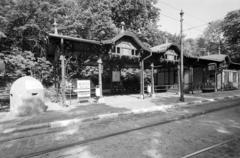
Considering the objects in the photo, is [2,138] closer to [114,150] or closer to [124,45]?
[114,150]

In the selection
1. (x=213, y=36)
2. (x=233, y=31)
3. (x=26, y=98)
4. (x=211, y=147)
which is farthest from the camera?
(x=213, y=36)

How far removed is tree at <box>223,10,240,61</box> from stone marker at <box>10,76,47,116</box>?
35.2 m

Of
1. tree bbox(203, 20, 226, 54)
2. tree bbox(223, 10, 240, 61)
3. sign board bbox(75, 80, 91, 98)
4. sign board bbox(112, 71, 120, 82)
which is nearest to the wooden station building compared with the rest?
sign board bbox(112, 71, 120, 82)

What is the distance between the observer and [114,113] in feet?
26.4

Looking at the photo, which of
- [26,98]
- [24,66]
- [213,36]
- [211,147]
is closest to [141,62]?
[26,98]

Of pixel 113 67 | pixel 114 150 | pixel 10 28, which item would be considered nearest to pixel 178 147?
pixel 114 150

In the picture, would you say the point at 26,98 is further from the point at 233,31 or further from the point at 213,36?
the point at 213,36

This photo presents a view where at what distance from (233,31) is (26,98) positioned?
37.0 meters

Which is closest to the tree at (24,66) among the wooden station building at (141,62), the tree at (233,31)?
the wooden station building at (141,62)

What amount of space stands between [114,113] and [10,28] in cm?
1443

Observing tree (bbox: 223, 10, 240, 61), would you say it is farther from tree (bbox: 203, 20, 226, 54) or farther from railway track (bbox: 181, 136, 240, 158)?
railway track (bbox: 181, 136, 240, 158)

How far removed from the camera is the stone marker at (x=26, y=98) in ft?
25.8

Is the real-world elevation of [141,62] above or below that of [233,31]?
below

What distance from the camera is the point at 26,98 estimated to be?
798cm
